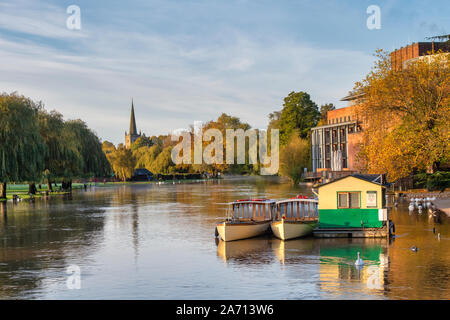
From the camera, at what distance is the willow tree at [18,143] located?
6294 centimetres

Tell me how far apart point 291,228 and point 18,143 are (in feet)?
146

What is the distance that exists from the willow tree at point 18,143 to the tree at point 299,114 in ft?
293

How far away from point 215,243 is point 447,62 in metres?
39.6

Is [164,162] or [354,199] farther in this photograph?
[164,162]

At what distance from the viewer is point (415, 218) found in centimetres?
4272

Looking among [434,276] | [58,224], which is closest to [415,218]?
[434,276]

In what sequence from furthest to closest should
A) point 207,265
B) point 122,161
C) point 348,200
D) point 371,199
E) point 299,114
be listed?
point 122,161, point 299,114, point 348,200, point 371,199, point 207,265

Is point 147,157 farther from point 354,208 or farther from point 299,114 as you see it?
point 354,208

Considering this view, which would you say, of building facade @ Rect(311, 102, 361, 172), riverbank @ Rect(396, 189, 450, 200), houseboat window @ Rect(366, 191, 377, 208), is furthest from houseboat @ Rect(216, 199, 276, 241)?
building facade @ Rect(311, 102, 361, 172)

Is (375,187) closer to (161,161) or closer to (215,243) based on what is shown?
(215,243)

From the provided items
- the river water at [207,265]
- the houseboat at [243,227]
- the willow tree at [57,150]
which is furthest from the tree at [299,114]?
the houseboat at [243,227]

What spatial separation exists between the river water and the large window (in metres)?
2.13

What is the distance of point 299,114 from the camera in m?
148

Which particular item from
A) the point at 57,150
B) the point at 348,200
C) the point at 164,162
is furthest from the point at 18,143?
the point at 164,162
